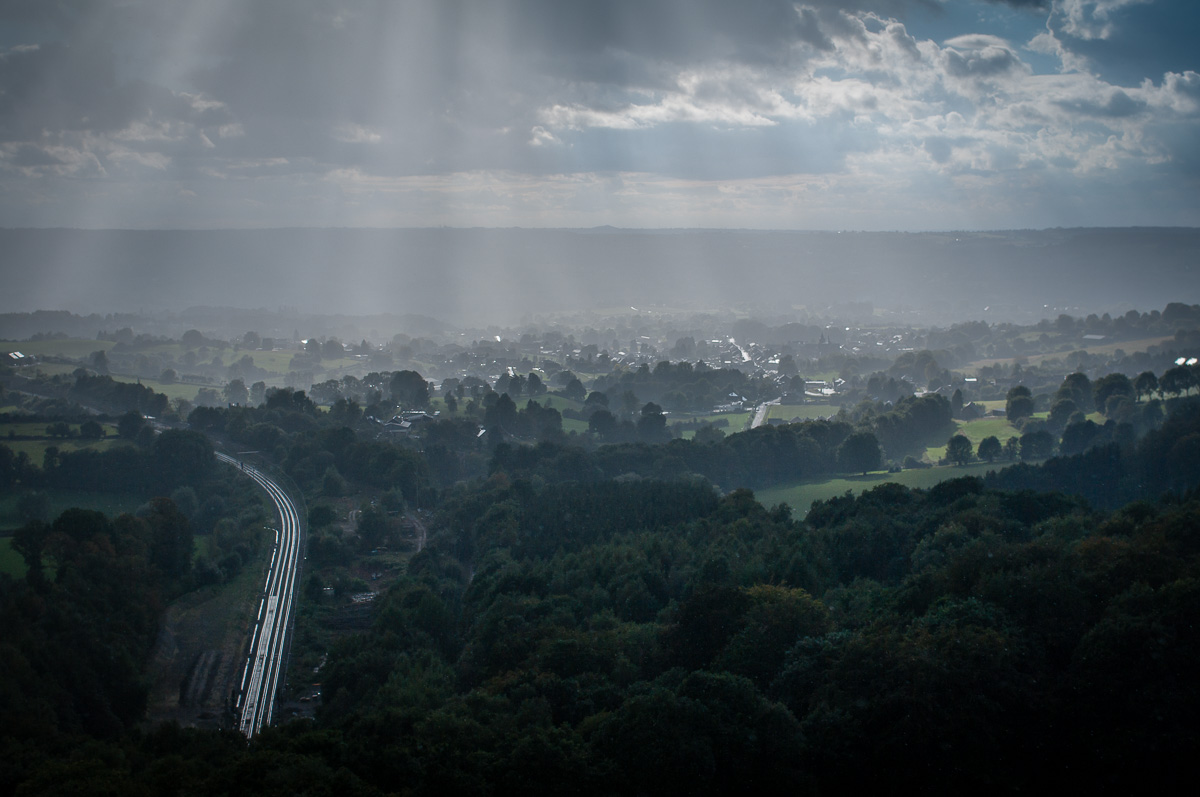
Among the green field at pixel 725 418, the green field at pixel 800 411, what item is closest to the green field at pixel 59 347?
the green field at pixel 725 418

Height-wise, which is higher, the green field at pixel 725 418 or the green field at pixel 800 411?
the green field at pixel 800 411

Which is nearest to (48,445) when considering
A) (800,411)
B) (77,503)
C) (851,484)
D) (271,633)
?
(77,503)

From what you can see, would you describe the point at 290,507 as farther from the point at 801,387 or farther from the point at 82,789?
the point at 801,387

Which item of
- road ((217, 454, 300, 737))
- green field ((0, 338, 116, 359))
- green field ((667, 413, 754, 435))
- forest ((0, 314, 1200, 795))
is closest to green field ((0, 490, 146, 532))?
forest ((0, 314, 1200, 795))

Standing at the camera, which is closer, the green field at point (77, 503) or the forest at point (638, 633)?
the forest at point (638, 633)

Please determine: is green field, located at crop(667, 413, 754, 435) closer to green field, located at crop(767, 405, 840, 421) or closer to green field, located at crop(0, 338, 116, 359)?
green field, located at crop(767, 405, 840, 421)

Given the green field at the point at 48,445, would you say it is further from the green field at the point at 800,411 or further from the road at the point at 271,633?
the green field at the point at 800,411
